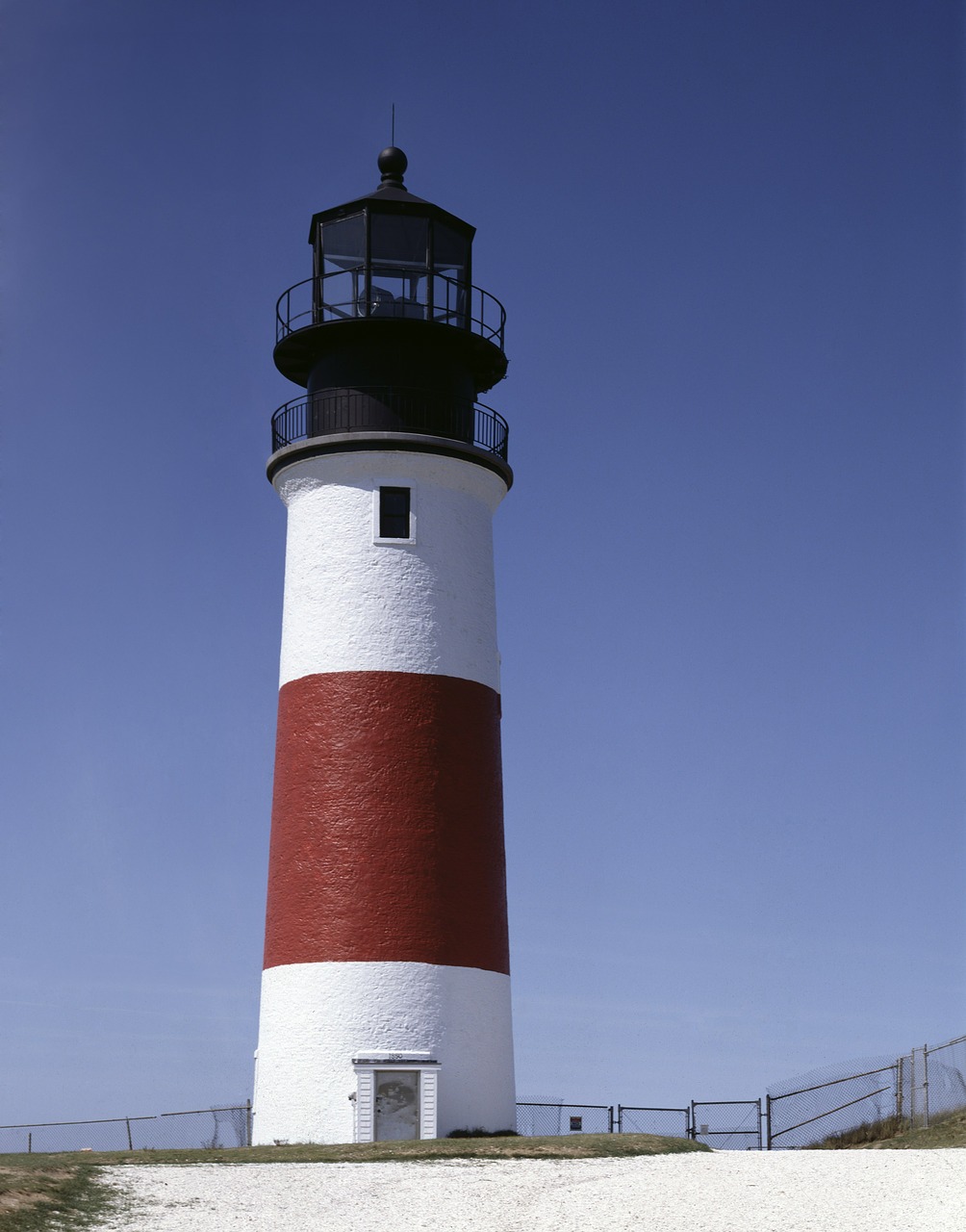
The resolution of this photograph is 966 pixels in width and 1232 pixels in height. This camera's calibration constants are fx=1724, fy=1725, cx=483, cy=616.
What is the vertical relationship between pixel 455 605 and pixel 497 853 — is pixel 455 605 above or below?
above

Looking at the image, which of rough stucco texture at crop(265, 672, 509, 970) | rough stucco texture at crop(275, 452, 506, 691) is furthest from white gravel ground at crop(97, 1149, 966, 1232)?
rough stucco texture at crop(275, 452, 506, 691)

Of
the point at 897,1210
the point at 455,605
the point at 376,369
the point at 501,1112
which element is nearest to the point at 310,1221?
the point at 897,1210

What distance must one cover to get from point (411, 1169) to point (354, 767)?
744cm

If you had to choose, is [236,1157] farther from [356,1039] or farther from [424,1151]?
[356,1039]

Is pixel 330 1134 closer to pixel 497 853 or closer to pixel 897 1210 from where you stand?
pixel 497 853

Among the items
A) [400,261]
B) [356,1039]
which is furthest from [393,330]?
[356,1039]

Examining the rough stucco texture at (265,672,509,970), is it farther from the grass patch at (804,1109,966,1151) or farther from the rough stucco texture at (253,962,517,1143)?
the grass patch at (804,1109,966,1151)

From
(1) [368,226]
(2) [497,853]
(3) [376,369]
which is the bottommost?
(2) [497,853]

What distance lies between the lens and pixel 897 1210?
21297mm

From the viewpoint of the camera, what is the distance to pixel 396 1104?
27625 mm

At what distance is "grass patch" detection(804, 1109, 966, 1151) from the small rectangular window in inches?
510

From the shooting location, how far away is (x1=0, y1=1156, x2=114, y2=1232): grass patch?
738 inches

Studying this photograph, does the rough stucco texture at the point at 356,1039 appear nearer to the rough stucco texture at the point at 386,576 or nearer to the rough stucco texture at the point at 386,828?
the rough stucco texture at the point at 386,828

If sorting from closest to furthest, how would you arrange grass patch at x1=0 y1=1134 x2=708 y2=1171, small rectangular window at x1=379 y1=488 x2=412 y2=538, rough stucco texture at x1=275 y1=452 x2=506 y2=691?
1. grass patch at x1=0 y1=1134 x2=708 y2=1171
2. rough stucco texture at x1=275 y1=452 x2=506 y2=691
3. small rectangular window at x1=379 y1=488 x2=412 y2=538
